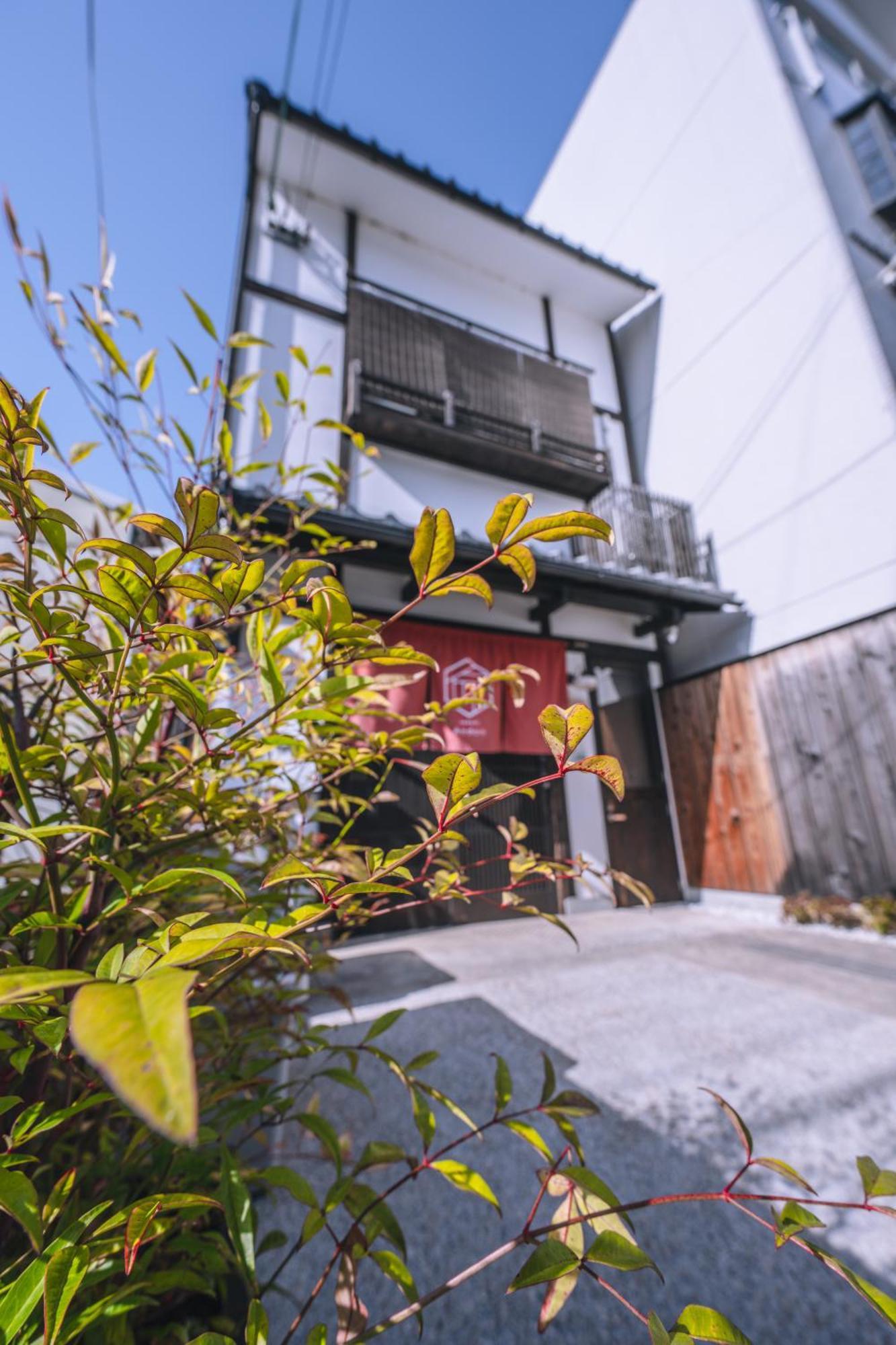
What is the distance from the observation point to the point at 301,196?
456 centimetres

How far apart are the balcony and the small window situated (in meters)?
2.56

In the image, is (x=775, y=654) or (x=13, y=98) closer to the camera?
(x=13, y=98)

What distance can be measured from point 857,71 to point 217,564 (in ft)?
28.8

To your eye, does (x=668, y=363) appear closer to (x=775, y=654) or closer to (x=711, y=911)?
(x=775, y=654)

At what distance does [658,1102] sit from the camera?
1.37 metres

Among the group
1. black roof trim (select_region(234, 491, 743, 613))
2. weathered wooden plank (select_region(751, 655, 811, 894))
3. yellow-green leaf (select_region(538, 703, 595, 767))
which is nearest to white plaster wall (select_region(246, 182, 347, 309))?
black roof trim (select_region(234, 491, 743, 613))

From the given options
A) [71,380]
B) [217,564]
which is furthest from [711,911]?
[71,380]

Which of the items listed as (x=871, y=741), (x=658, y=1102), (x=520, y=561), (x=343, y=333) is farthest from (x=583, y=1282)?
(x=343, y=333)

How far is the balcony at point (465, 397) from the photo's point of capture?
4184 mm

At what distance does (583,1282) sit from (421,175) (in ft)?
21.4

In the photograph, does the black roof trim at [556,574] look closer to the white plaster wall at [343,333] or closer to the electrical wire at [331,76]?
the white plaster wall at [343,333]

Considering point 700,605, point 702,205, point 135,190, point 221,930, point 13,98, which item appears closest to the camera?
point 221,930

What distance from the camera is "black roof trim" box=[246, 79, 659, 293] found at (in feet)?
12.7

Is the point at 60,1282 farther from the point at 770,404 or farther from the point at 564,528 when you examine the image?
the point at 770,404
